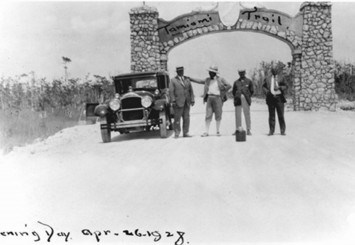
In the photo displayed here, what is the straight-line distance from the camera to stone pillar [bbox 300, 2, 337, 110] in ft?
58.5

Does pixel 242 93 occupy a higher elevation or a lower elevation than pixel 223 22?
lower

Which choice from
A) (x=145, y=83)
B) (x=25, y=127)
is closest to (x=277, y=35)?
(x=145, y=83)

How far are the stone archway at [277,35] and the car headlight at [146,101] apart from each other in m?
7.41

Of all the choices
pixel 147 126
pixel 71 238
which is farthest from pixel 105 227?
pixel 147 126

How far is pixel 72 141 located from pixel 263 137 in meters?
4.74

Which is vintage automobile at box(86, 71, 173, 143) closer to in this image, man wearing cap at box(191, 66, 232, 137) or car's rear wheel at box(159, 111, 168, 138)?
car's rear wheel at box(159, 111, 168, 138)

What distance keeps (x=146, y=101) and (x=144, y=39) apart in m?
7.78

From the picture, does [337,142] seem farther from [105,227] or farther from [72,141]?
[72,141]

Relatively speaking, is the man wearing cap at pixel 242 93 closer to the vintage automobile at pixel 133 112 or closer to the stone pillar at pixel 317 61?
the vintage automobile at pixel 133 112

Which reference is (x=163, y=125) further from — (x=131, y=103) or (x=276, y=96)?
(x=276, y=96)

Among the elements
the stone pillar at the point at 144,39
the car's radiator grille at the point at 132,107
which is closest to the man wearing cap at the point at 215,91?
A: the car's radiator grille at the point at 132,107

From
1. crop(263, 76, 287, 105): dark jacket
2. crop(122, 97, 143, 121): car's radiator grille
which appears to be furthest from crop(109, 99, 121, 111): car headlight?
crop(263, 76, 287, 105): dark jacket

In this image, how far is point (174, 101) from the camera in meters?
10.2

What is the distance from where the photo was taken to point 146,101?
10.5m
